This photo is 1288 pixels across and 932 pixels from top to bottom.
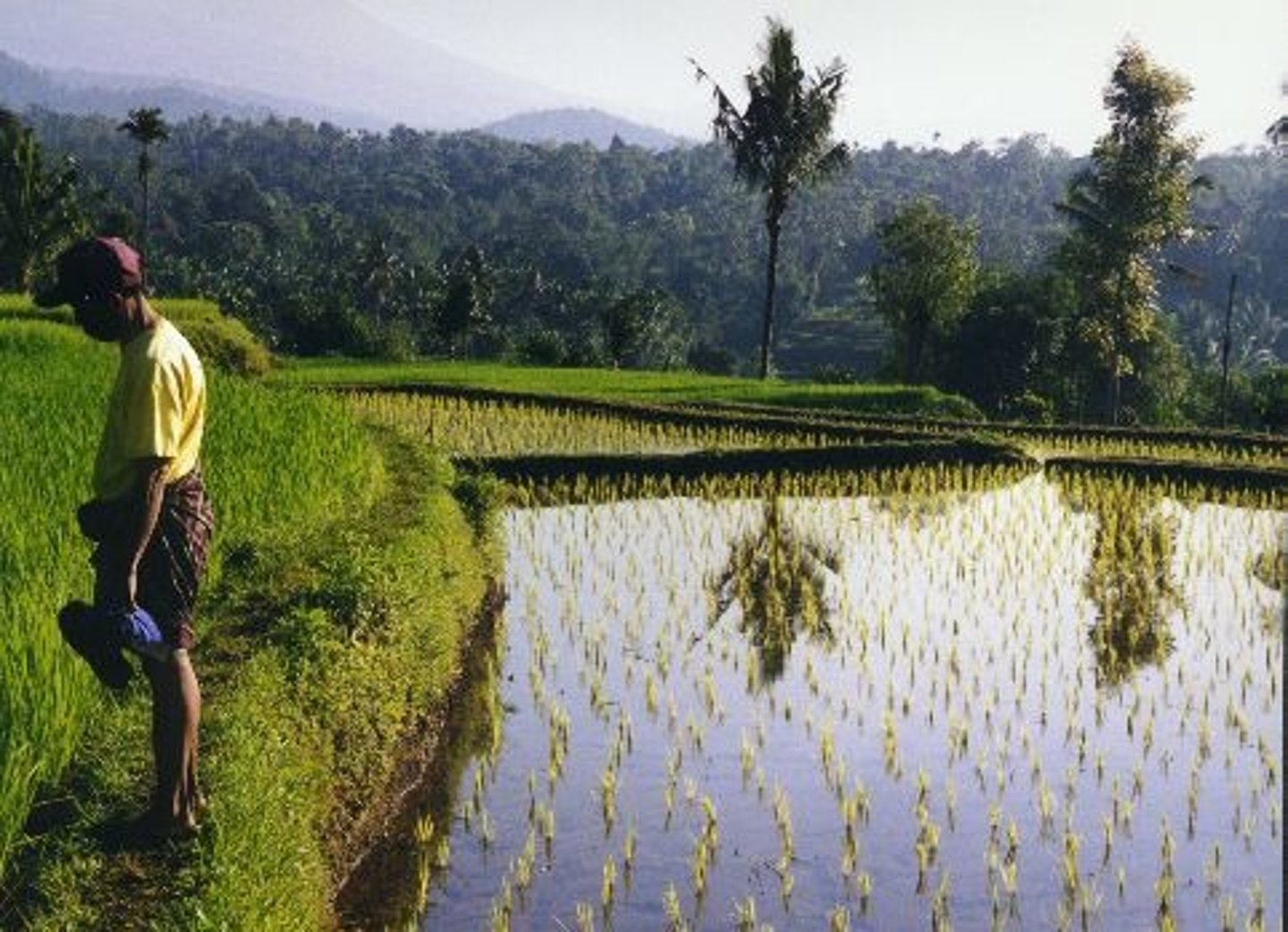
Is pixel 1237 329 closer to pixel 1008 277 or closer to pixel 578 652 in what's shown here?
pixel 1008 277

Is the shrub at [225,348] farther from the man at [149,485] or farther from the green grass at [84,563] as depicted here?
the man at [149,485]

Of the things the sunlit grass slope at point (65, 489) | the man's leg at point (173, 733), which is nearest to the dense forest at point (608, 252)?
the sunlit grass slope at point (65, 489)

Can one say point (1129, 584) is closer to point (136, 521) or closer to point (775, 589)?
point (775, 589)

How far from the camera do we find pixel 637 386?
28297 mm

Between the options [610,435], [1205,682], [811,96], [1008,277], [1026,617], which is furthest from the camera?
[1008,277]

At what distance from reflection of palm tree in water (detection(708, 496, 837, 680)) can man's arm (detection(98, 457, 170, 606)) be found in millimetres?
6001

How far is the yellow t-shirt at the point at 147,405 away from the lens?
4.92m

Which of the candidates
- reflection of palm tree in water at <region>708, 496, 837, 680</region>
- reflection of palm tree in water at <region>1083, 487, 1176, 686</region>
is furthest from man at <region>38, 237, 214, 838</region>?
reflection of palm tree in water at <region>1083, 487, 1176, 686</region>

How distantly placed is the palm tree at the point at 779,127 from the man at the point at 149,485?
28719mm

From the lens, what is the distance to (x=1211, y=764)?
28.9ft

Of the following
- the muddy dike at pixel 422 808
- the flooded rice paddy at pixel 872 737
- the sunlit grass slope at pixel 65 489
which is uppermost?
the sunlit grass slope at pixel 65 489

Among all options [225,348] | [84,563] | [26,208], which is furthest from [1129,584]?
[26,208]

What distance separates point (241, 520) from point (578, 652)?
2.58 m

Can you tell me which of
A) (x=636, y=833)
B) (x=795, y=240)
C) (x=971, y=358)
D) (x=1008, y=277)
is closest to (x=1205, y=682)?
(x=636, y=833)
